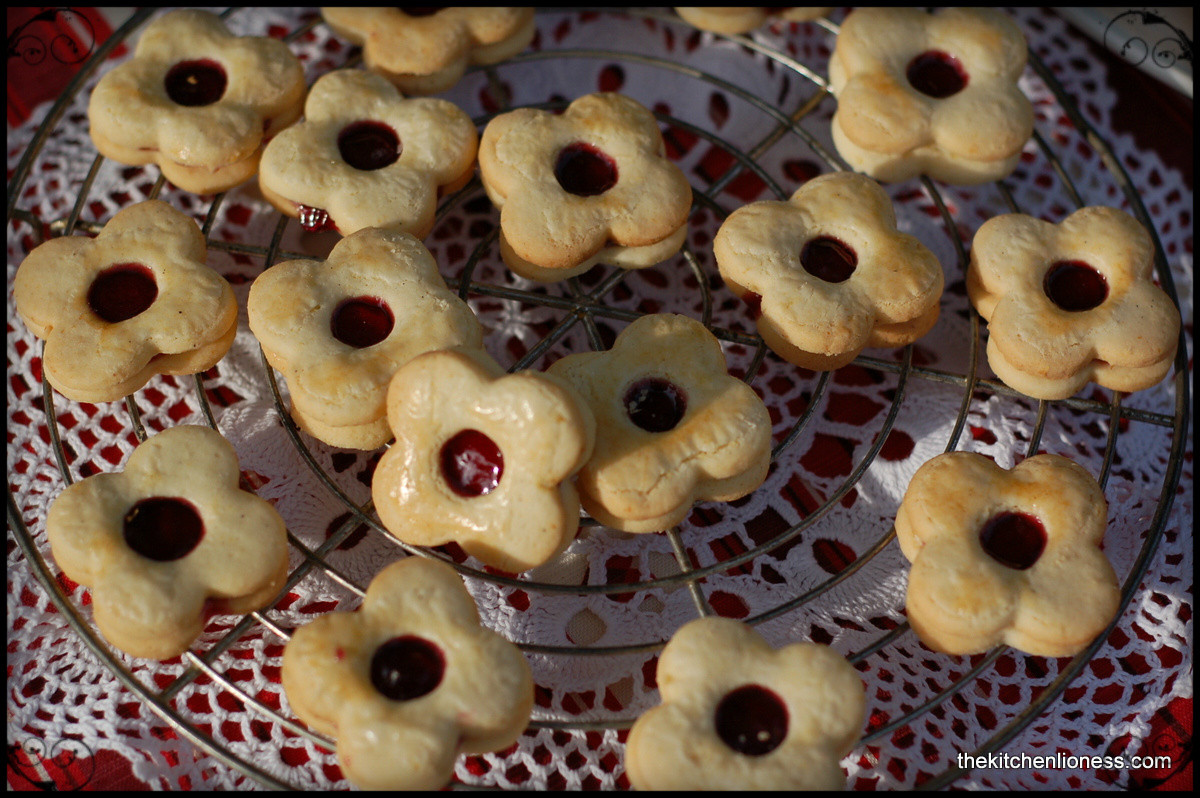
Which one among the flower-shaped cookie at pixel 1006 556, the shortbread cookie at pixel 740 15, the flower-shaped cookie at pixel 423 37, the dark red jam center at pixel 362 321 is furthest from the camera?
the shortbread cookie at pixel 740 15

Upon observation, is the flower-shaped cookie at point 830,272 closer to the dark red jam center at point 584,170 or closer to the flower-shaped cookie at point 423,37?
the dark red jam center at point 584,170

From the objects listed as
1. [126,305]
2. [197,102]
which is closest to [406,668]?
[126,305]

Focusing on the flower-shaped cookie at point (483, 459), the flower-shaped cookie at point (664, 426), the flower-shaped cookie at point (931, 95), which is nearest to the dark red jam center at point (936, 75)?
the flower-shaped cookie at point (931, 95)

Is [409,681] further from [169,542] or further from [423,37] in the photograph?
[423,37]

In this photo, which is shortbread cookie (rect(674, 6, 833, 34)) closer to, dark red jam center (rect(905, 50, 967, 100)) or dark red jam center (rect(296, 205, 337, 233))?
dark red jam center (rect(905, 50, 967, 100))

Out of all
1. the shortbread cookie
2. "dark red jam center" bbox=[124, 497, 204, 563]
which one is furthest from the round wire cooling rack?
"dark red jam center" bbox=[124, 497, 204, 563]
